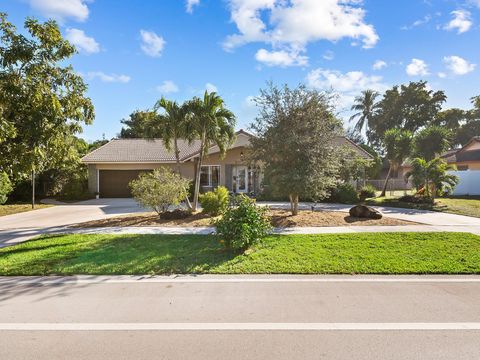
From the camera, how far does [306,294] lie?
18.6ft

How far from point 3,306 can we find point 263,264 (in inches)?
179

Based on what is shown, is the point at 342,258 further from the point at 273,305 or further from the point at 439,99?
the point at 439,99

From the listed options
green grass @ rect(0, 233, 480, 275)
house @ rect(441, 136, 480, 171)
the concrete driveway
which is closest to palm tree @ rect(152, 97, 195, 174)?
the concrete driveway

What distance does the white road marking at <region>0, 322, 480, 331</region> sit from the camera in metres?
4.38

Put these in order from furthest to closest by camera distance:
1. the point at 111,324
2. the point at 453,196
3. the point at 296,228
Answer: the point at 453,196 → the point at 296,228 → the point at 111,324

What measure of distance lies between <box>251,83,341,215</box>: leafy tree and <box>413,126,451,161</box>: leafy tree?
1475cm

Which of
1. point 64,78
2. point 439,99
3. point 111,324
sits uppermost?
point 439,99

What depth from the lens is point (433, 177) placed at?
18.0 meters

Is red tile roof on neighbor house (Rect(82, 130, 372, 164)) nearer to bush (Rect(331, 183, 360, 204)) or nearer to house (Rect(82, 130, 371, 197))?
house (Rect(82, 130, 371, 197))

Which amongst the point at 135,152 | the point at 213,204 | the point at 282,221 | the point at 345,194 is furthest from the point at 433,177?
the point at 135,152

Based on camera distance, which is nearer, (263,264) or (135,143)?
(263,264)

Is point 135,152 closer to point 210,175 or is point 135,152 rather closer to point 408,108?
point 210,175

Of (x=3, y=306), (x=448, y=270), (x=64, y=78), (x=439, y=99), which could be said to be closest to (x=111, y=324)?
(x=3, y=306)

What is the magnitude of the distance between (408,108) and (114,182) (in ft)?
134
